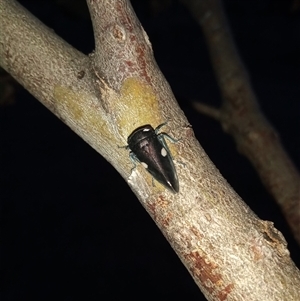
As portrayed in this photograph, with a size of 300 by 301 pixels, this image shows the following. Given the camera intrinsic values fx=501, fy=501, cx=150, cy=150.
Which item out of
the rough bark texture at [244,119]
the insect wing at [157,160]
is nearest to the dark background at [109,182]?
the rough bark texture at [244,119]

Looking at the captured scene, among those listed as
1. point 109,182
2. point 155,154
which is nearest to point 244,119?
point 155,154

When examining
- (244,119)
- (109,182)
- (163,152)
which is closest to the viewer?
(163,152)

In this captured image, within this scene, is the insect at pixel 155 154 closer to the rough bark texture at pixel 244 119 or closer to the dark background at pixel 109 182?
the rough bark texture at pixel 244 119

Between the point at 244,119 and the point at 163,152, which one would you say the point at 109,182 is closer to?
the point at 244,119

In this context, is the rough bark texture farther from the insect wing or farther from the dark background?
the dark background

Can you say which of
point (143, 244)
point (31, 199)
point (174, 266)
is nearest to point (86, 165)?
point (31, 199)

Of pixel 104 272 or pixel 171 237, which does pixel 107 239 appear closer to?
pixel 104 272
